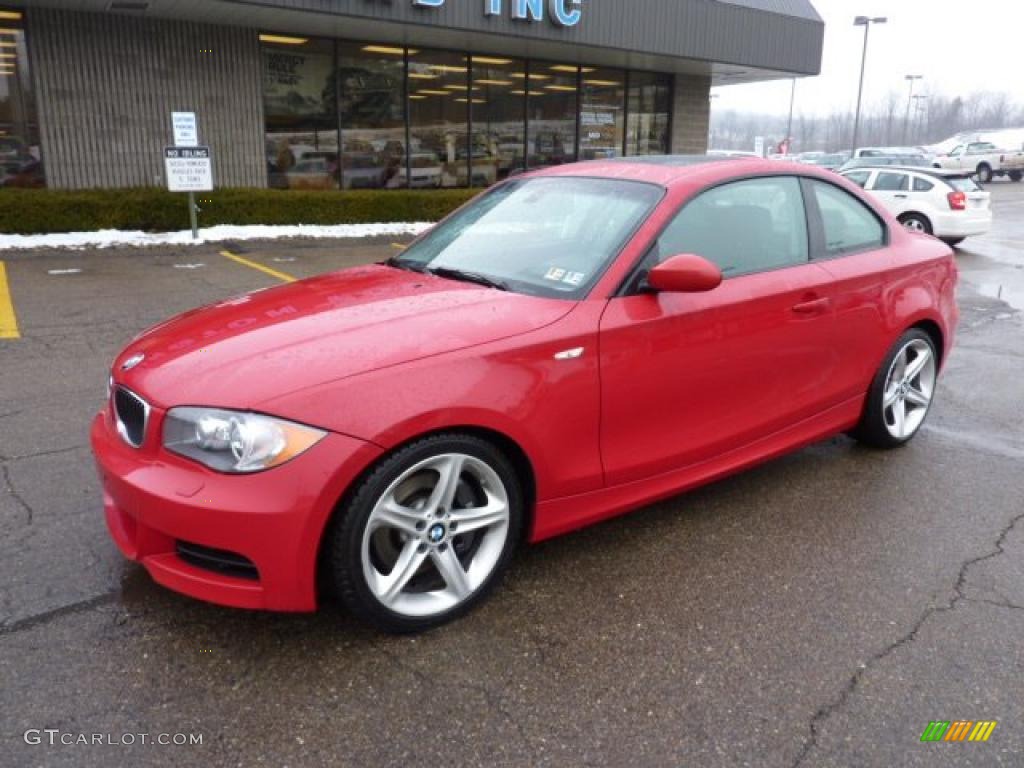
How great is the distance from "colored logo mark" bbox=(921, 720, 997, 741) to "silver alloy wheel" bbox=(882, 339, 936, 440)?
7.18ft

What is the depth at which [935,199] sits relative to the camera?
48.3 feet

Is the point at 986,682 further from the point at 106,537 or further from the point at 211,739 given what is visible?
the point at 106,537

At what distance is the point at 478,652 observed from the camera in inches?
106

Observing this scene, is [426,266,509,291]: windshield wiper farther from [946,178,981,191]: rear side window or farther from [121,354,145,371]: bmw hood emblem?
[946,178,981,191]: rear side window

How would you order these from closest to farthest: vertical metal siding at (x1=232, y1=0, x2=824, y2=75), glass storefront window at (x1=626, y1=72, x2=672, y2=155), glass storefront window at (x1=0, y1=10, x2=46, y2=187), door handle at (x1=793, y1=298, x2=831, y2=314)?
door handle at (x1=793, y1=298, x2=831, y2=314)
glass storefront window at (x1=0, y1=10, x2=46, y2=187)
vertical metal siding at (x1=232, y1=0, x2=824, y2=75)
glass storefront window at (x1=626, y1=72, x2=672, y2=155)

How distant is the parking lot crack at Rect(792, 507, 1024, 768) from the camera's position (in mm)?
2357

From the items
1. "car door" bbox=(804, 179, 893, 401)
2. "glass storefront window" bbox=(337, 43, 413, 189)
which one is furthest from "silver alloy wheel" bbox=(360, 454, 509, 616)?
"glass storefront window" bbox=(337, 43, 413, 189)

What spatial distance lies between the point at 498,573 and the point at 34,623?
1.58 m

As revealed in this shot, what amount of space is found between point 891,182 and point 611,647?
15131mm

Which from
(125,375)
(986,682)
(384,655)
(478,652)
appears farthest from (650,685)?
(125,375)

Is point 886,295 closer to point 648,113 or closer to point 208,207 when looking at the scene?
point 208,207

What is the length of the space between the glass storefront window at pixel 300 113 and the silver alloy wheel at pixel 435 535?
13.3m

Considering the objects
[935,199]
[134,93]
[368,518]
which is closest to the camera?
[368,518]

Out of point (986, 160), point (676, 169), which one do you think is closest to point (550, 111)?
point (676, 169)
